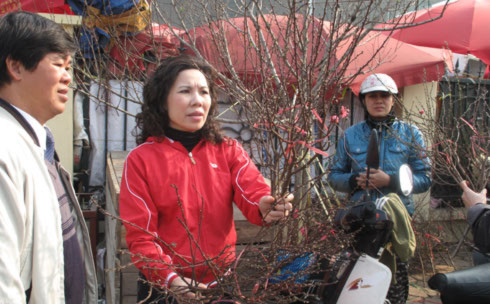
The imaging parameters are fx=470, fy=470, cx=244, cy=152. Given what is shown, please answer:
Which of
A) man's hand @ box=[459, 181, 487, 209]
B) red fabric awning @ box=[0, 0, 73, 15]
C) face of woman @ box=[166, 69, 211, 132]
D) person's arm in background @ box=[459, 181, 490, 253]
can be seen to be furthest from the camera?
red fabric awning @ box=[0, 0, 73, 15]

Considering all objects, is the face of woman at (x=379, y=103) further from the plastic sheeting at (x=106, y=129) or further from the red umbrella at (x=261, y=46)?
the plastic sheeting at (x=106, y=129)

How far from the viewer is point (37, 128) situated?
165 centimetres

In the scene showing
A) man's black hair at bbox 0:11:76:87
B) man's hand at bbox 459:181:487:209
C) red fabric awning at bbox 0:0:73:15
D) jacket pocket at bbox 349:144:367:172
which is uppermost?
red fabric awning at bbox 0:0:73:15

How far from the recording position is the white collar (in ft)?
5.32

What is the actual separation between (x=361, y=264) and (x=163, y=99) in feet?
3.70

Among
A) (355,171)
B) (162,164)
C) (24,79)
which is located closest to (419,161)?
(355,171)

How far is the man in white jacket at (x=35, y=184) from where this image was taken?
54.4 inches

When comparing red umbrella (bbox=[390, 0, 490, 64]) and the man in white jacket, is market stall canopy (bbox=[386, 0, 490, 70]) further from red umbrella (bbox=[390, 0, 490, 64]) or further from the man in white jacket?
the man in white jacket

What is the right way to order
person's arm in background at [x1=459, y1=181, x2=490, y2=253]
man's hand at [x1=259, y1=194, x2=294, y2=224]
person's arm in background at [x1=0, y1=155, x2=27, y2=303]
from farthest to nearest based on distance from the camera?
person's arm in background at [x1=459, y1=181, x2=490, y2=253] → man's hand at [x1=259, y1=194, x2=294, y2=224] → person's arm in background at [x1=0, y1=155, x2=27, y2=303]

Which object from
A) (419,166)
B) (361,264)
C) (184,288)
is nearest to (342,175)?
(419,166)

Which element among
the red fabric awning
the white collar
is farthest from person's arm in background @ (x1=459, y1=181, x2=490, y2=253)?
the red fabric awning

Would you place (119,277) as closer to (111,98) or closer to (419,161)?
(419,161)

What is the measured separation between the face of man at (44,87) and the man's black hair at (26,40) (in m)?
0.02

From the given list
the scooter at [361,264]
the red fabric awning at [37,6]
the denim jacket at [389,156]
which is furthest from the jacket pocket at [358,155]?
the red fabric awning at [37,6]
